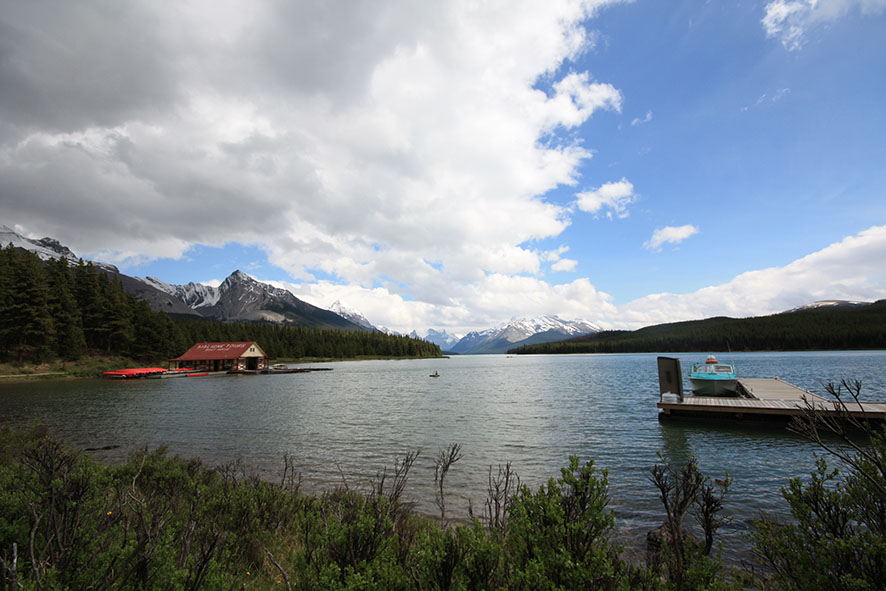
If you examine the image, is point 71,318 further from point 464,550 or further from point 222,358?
point 464,550

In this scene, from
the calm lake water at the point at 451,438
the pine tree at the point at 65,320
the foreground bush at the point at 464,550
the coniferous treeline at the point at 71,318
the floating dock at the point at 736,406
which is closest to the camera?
the foreground bush at the point at 464,550

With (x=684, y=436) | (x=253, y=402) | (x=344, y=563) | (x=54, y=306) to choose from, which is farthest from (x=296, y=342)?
(x=344, y=563)

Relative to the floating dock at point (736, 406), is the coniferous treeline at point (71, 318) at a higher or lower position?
higher

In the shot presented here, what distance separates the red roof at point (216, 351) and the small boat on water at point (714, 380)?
271ft

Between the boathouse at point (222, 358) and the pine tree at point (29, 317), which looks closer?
the pine tree at point (29, 317)

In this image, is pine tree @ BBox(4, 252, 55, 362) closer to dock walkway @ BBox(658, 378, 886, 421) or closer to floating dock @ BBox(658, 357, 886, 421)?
floating dock @ BBox(658, 357, 886, 421)

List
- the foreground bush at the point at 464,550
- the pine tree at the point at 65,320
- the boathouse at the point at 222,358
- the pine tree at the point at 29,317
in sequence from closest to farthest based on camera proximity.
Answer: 1. the foreground bush at the point at 464,550
2. the pine tree at the point at 29,317
3. the pine tree at the point at 65,320
4. the boathouse at the point at 222,358

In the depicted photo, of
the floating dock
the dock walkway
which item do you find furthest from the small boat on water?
the dock walkway

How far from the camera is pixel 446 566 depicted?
402cm

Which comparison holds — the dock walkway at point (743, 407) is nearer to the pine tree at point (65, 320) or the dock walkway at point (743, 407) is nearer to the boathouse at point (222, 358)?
the boathouse at point (222, 358)

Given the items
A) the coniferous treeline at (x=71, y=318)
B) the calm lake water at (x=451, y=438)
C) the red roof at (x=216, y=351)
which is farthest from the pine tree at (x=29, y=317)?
the calm lake water at (x=451, y=438)

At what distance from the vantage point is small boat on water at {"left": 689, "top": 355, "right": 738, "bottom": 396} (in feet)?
105

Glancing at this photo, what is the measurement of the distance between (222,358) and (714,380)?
8700 centimetres

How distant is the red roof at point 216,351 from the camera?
85125 mm
